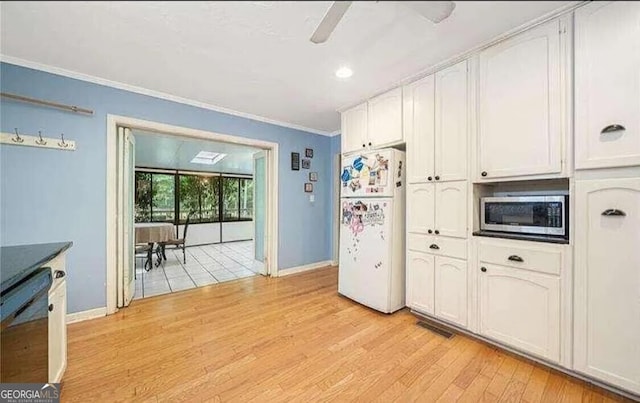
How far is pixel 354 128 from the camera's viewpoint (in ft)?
9.91

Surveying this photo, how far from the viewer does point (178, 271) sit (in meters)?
4.07

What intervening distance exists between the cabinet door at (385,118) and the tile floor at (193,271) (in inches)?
106

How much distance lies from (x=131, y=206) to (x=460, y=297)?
3365 mm

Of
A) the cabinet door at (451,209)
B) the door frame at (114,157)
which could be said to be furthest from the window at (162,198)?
the cabinet door at (451,209)

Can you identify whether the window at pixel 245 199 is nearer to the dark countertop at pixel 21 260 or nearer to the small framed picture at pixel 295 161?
the small framed picture at pixel 295 161

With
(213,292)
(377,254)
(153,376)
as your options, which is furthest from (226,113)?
(153,376)

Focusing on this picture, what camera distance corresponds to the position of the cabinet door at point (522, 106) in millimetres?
1607

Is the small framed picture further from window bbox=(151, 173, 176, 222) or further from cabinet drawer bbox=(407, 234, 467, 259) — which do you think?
window bbox=(151, 173, 176, 222)

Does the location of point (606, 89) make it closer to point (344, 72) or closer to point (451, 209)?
point (451, 209)

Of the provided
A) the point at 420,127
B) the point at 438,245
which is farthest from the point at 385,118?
the point at 438,245

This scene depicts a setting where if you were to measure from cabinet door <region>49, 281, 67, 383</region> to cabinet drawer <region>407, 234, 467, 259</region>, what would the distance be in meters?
2.51

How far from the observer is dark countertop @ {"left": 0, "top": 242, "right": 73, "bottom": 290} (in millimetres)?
1051

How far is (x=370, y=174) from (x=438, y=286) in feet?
3.90

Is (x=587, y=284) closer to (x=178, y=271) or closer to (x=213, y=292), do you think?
(x=213, y=292)
